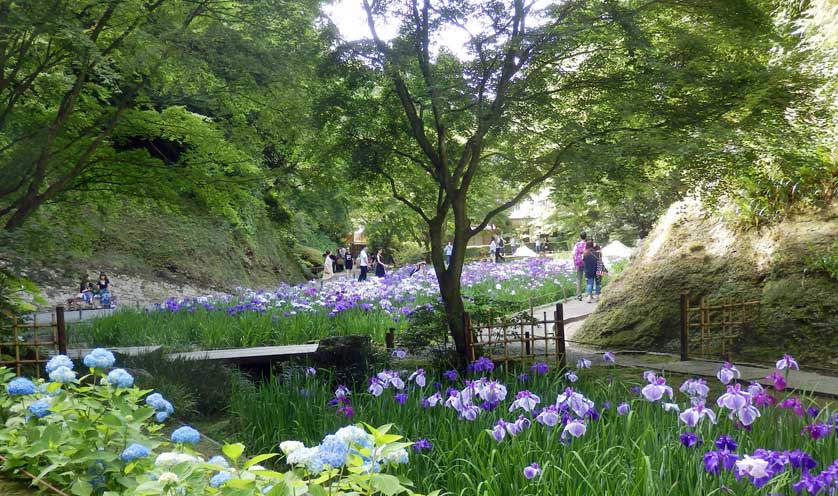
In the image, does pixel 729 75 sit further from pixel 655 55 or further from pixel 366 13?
pixel 366 13

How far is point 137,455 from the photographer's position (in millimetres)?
1926

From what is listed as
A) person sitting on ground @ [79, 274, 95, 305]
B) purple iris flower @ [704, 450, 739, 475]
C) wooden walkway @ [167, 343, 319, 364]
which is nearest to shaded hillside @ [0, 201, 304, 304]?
person sitting on ground @ [79, 274, 95, 305]

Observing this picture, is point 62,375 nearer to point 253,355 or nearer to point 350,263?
point 253,355

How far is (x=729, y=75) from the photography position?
5.40 meters

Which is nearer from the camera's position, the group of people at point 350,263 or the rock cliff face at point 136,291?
the rock cliff face at point 136,291

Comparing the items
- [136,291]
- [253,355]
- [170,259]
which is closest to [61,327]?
[253,355]

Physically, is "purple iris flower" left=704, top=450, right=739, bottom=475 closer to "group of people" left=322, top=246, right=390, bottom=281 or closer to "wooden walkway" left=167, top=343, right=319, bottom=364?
"wooden walkway" left=167, top=343, right=319, bottom=364

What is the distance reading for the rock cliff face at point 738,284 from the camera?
21.5 ft

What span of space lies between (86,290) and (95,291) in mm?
558

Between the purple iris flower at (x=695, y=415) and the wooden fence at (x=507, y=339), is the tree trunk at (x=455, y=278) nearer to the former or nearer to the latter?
the wooden fence at (x=507, y=339)

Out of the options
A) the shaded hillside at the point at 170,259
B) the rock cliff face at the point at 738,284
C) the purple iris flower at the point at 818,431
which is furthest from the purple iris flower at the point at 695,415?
the shaded hillside at the point at 170,259

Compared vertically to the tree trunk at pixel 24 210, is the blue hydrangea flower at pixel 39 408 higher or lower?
lower

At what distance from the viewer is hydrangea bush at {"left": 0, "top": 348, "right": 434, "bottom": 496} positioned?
1646 millimetres

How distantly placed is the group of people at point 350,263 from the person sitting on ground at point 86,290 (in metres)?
5.29
